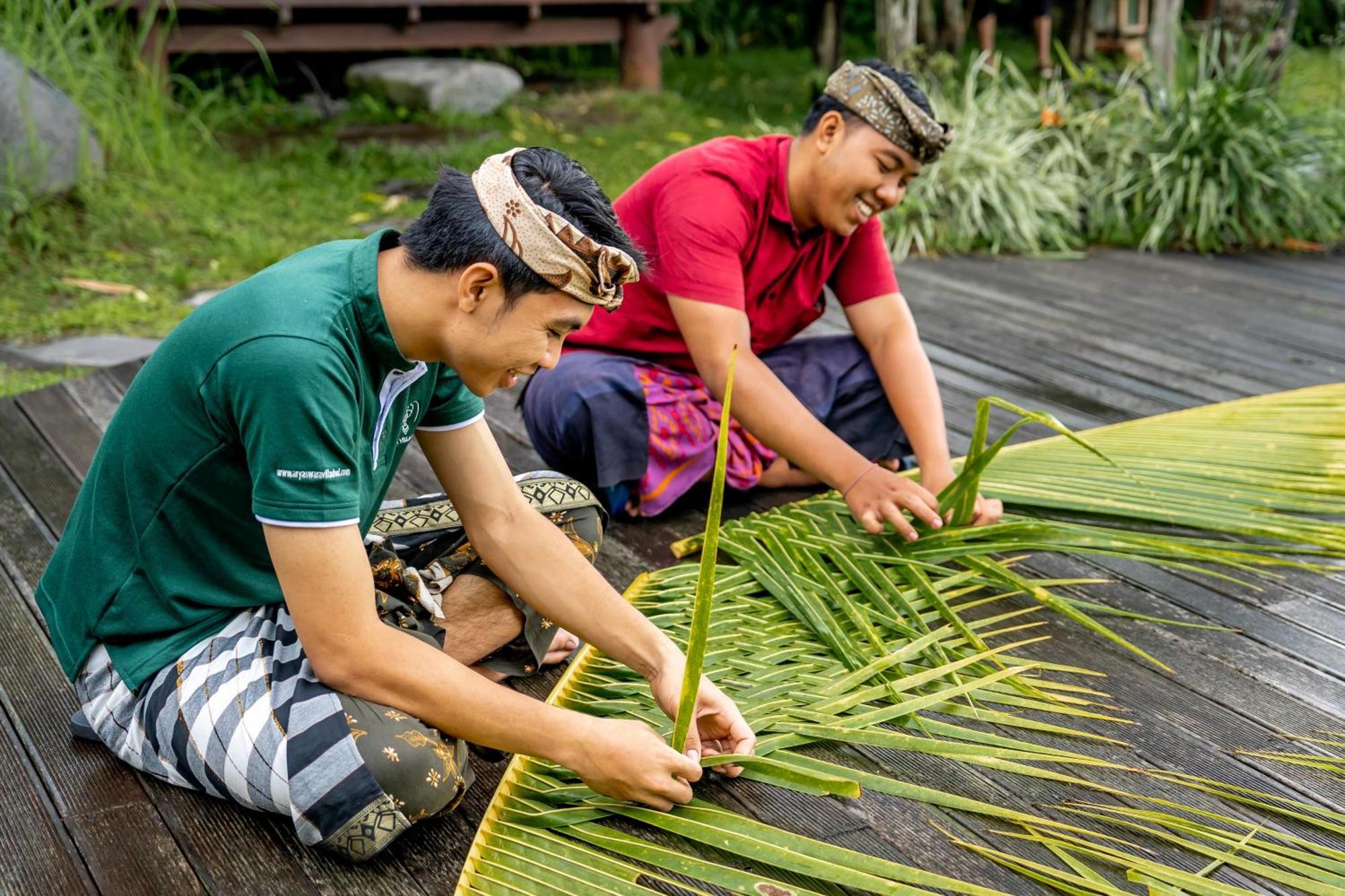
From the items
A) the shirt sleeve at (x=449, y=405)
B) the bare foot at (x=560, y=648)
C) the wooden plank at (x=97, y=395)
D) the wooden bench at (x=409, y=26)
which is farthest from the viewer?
the wooden bench at (x=409, y=26)

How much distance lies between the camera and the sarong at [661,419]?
2621mm

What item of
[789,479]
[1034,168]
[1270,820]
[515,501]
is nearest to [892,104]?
[789,479]

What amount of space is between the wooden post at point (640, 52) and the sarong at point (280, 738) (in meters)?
6.33

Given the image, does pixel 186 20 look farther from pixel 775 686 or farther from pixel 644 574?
pixel 775 686

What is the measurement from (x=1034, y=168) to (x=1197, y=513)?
11.5 ft

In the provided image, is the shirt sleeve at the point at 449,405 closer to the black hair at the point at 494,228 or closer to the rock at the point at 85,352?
the black hair at the point at 494,228

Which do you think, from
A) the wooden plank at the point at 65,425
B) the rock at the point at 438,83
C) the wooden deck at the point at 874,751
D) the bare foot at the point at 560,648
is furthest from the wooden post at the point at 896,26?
the bare foot at the point at 560,648

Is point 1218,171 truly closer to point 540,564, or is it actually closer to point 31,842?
point 540,564

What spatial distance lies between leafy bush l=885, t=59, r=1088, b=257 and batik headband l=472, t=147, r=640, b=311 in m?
3.82

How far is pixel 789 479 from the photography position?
2.86 meters

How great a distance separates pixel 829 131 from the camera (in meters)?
2.47

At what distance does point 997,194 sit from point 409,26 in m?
3.59

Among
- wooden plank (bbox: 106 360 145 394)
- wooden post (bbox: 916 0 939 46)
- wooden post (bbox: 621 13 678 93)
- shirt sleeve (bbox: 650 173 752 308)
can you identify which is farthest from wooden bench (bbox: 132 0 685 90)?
shirt sleeve (bbox: 650 173 752 308)

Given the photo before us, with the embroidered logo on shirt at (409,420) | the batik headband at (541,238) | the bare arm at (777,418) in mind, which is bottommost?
the bare arm at (777,418)
